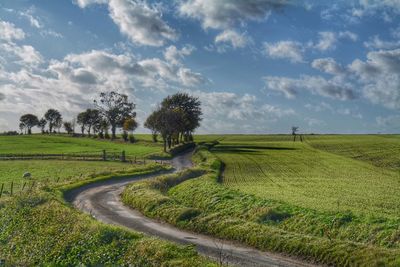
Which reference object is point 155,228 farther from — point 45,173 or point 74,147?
point 74,147

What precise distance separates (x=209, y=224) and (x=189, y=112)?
396 ft

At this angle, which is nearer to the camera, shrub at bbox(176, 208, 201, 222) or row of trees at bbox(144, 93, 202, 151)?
shrub at bbox(176, 208, 201, 222)

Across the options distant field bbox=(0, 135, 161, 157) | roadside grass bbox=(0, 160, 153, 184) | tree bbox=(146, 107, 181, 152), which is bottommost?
roadside grass bbox=(0, 160, 153, 184)

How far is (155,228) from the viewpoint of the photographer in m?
28.0

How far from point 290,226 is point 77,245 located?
11.8 meters

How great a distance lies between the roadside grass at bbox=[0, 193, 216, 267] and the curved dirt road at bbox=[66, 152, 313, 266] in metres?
2.67

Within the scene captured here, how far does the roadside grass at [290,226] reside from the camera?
68.5 feet

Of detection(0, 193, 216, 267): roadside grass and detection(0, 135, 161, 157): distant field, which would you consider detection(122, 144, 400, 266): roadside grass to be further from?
detection(0, 135, 161, 157): distant field

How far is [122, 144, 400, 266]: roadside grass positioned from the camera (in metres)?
20.9

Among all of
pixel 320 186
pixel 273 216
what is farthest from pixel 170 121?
pixel 273 216

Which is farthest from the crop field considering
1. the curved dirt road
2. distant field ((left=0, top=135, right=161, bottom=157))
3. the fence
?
distant field ((left=0, top=135, right=161, bottom=157))

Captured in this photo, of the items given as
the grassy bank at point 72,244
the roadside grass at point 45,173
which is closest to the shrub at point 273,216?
the grassy bank at point 72,244

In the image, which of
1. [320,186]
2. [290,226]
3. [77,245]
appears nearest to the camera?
[77,245]

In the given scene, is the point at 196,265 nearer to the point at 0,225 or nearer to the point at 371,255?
the point at 371,255
